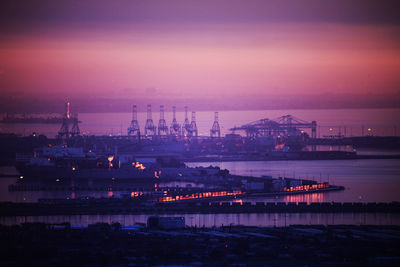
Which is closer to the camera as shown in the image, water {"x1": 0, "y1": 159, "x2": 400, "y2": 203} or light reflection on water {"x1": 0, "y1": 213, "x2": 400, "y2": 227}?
light reflection on water {"x1": 0, "y1": 213, "x2": 400, "y2": 227}

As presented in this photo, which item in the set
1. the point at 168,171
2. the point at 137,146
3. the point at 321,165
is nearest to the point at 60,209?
the point at 168,171

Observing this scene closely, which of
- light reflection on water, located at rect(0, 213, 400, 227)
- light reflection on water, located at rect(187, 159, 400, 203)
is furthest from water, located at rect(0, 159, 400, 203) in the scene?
light reflection on water, located at rect(0, 213, 400, 227)

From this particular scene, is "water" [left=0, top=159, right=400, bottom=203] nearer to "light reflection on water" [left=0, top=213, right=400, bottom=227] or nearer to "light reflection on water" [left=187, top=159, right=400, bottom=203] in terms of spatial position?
"light reflection on water" [left=187, top=159, right=400, bottom=203]

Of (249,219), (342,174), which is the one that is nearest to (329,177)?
(342,174)

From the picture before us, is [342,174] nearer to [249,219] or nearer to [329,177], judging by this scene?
[329,177]

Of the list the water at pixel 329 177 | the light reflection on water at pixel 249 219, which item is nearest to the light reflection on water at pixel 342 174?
the water at pixel 329 177

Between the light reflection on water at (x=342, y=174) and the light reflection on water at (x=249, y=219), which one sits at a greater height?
the light reflection on water at (x=342, y=174)

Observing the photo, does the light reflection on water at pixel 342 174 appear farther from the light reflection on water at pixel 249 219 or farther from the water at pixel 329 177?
the light reflection on water at pixel 249 219

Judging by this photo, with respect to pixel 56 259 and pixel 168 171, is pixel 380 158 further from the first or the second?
pixel 56 259
